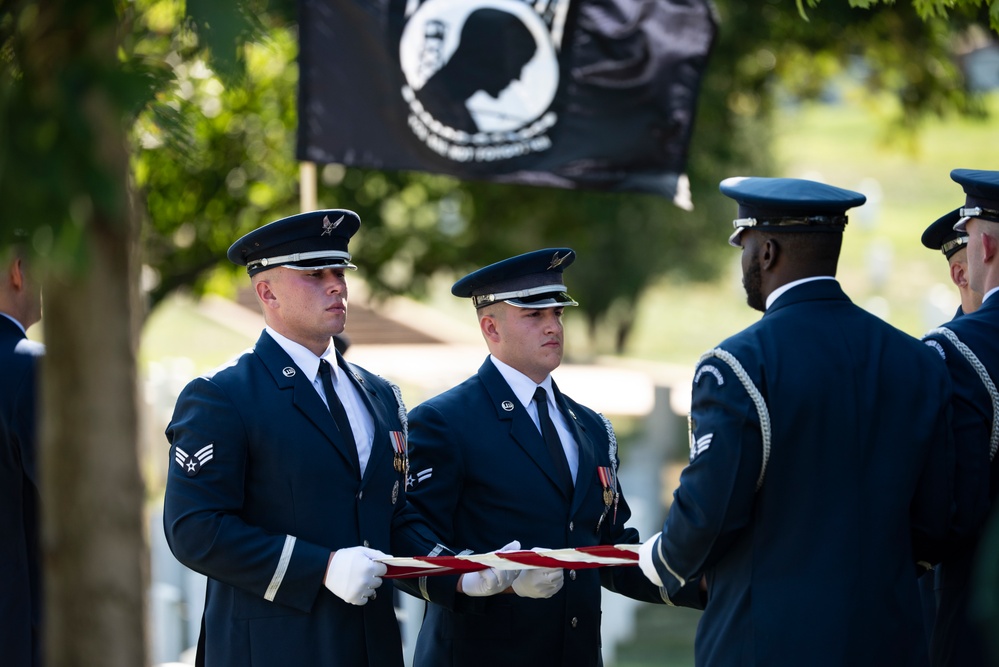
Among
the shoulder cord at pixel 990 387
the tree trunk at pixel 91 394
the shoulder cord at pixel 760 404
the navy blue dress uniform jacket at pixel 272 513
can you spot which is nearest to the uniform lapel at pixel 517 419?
the navy blue dress uniform jacket at pixel 272 513

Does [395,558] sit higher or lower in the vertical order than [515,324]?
lower

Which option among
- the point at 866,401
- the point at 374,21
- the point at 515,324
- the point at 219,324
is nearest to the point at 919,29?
the point at 374,21

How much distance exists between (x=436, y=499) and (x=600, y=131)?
11.7 ft

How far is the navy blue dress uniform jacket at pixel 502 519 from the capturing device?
414cm

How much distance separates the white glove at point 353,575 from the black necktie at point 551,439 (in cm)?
81

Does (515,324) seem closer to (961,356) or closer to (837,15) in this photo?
(961,356)

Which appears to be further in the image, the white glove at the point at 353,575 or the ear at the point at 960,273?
the ear at the point at 960,273

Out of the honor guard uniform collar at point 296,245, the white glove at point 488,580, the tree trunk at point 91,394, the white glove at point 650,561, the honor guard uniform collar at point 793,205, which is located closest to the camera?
the tree trunk at point 91,394

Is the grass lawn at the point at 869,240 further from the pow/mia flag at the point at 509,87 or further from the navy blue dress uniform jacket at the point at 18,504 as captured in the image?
the navy blue dress uniform jacket at the point at 18,504

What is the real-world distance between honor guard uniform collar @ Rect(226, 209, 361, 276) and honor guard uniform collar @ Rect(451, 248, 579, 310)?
52 cm

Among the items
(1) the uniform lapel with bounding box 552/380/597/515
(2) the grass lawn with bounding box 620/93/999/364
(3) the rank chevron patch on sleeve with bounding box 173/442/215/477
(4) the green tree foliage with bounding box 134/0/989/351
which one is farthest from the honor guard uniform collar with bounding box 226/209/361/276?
(2) the grass lawn with bounding box 620/93/999/364

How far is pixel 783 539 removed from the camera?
326 cm

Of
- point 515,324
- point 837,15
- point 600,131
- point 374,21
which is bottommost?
point 515,324

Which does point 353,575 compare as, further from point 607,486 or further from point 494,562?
point 607,486
